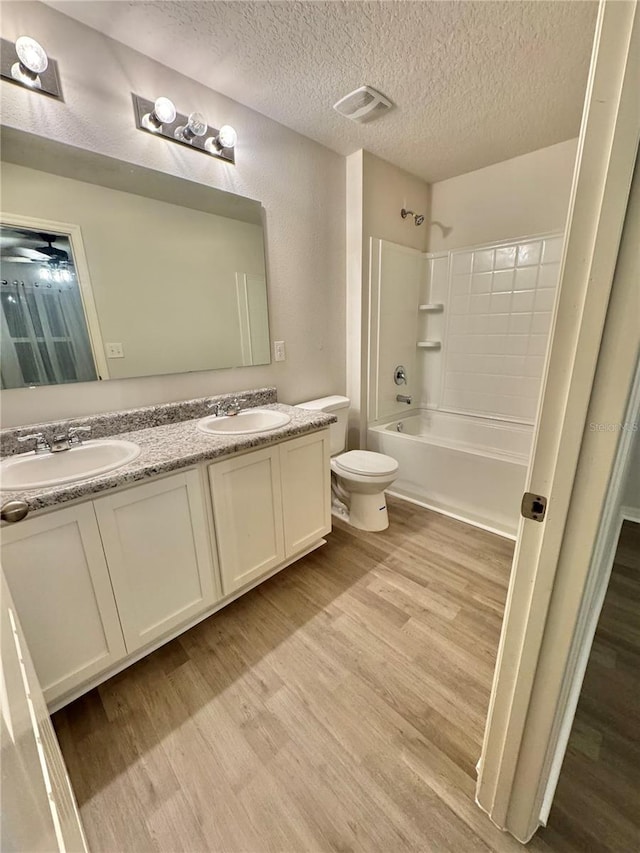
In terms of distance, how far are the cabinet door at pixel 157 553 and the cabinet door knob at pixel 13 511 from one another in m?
0.20

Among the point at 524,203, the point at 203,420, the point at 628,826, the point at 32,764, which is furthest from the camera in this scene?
the point at 524,203

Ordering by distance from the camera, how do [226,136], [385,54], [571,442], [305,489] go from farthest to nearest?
[305,489] < [226,136] < [385,54] < [571,442]

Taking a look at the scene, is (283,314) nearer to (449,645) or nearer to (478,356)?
(478,356)

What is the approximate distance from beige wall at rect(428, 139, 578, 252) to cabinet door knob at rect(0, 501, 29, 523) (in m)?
3.17

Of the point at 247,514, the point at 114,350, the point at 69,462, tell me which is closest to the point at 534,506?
the point at 247,514

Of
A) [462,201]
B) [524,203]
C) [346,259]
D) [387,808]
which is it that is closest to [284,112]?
[346,259]

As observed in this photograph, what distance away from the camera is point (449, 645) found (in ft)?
4.76

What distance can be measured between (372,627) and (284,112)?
266cm

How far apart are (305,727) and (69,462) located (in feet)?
4.30

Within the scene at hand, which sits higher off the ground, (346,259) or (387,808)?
(346,259)

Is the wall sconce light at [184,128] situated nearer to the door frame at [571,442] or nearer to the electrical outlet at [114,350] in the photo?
the electrical outlet at [114,350]

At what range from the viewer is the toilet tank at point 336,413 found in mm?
2341

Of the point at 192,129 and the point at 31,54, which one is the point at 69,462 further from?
the point at 192,129

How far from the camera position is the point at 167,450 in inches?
53.4
